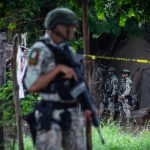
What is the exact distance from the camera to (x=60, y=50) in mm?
4434

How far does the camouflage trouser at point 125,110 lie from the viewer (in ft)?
50.4

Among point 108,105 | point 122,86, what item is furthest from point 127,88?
point 108,105

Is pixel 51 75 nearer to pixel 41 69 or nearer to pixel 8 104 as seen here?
pixel 41 69

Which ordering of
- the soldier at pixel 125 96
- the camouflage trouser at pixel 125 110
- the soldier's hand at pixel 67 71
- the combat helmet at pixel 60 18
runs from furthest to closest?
1. the soldier at pixel 125 96
2. the camouflage trouser at pixel 125 110
3. the combat helmet at pixel 60 18
4. the soldier's hand at pixel 67 71

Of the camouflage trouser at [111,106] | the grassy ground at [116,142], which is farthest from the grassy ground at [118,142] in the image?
the camouflage trouser at [111,106]

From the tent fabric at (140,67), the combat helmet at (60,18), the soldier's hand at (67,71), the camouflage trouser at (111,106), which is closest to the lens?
the soldier's hand at (67,71)

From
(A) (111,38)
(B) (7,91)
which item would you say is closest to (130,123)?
(A) (111,38)

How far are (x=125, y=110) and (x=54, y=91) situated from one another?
11.3 meters

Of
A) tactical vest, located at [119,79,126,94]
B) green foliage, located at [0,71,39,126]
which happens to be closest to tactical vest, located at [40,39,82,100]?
green foliage, located at [0,71,39,126]

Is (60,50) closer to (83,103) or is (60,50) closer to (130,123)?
(83,103)

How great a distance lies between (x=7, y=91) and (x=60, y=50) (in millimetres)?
2948

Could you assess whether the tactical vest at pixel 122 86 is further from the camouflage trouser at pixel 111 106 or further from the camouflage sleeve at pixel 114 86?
the camouflage trouser at pixel 111 106

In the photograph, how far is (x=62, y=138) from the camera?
14.8 ft

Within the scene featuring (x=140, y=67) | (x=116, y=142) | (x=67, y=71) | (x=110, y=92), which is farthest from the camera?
(x=140, y=67)
